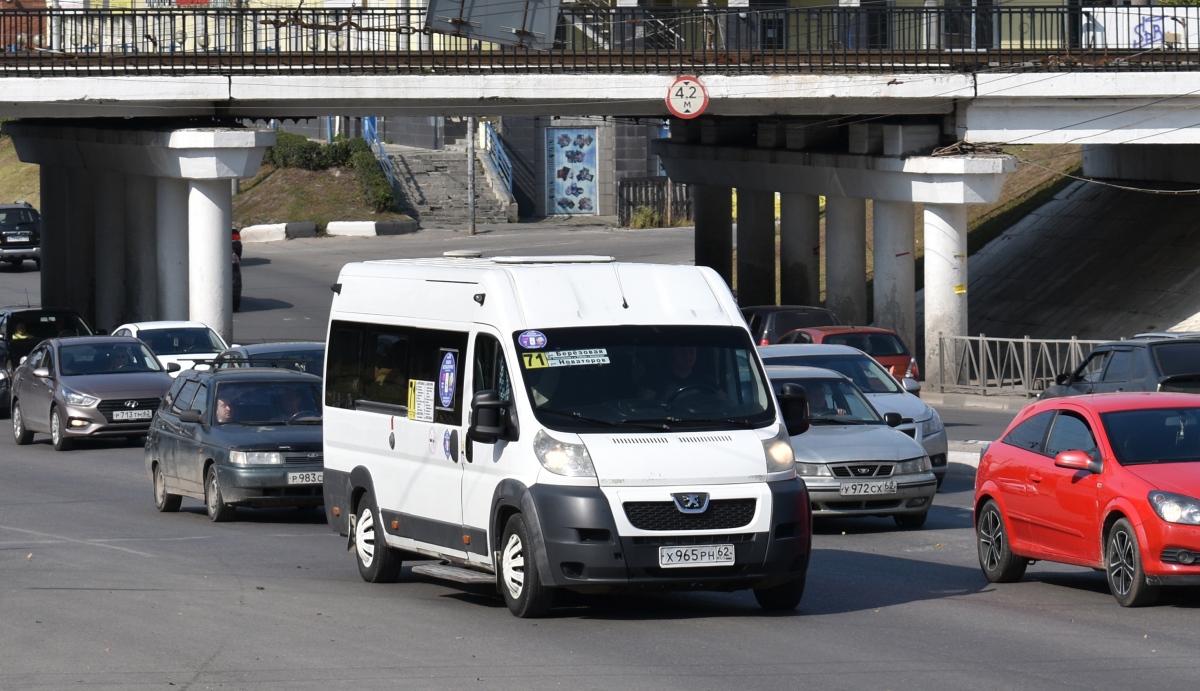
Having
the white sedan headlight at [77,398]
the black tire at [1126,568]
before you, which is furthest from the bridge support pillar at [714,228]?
the black tire at [1126,568]

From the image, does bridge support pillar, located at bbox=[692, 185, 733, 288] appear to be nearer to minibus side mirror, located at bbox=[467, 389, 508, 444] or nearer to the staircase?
the staircase

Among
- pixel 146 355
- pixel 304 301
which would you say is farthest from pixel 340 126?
pixel 146 355

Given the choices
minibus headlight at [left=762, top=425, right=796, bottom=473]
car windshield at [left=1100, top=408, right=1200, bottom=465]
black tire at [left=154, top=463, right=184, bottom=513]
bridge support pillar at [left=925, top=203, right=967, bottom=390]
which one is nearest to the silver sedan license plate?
black tire at [left=154, top=463, right=184, bottom=513]

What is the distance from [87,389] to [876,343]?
11.6 metres

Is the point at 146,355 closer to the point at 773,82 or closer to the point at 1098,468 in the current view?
the point at 773,82

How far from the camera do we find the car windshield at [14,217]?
6097 cm

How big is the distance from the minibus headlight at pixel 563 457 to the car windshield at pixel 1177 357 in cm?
1143

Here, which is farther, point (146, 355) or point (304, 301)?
point (304, 301)

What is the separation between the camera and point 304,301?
1961 inches

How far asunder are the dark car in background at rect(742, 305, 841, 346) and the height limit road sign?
14.6 ft

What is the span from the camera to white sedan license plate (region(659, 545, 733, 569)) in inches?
400

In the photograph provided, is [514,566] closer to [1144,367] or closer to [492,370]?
[492,370]

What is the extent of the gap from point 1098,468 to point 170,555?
24.3ft

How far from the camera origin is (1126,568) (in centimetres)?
A: 1084
